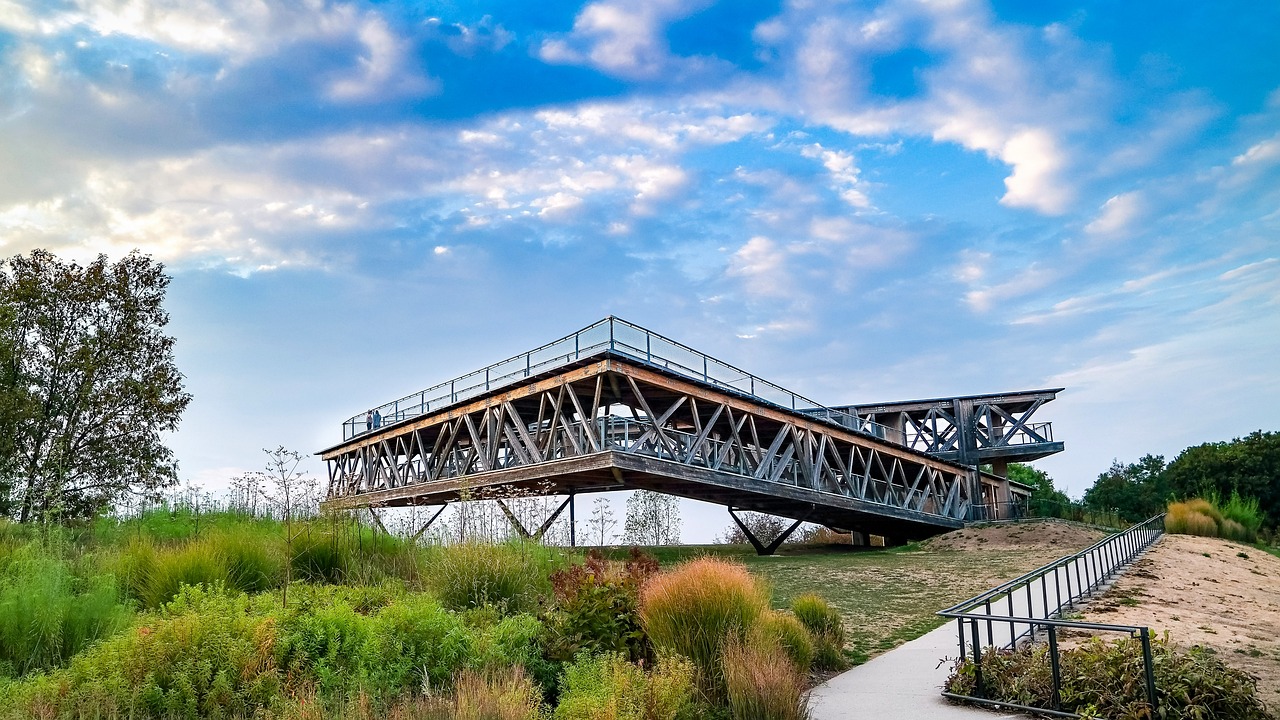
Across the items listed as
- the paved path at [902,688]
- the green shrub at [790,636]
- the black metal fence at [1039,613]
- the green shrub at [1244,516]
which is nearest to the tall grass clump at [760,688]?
the paved path at [902,688]

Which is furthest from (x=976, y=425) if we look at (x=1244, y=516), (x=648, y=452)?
(x=648, y=452)

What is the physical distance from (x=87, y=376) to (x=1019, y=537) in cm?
3128

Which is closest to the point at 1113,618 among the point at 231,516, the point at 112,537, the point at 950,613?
the point at 950,613

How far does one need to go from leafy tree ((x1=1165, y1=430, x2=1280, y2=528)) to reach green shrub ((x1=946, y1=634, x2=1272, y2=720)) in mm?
45289

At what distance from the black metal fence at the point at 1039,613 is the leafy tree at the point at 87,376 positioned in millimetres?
21721

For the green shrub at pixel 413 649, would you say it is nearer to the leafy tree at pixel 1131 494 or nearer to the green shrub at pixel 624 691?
the green shrub at pixel 624 691

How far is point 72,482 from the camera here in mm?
23203

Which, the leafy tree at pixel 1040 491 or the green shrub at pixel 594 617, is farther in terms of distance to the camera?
the leafy tree at pixel 1040 491

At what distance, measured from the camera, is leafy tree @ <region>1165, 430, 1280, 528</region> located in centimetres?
4869

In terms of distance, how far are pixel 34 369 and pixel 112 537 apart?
564 inches

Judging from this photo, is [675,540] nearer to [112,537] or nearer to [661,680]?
[112,537]

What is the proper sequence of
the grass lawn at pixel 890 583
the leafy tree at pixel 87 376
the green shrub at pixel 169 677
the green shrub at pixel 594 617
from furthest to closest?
the leafy tree at pixel 87 376, the grass lawn at pixel 890 583, the green shrub at pixel 594 617, the green shrub at pixel 169 677

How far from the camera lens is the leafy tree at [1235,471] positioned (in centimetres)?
4869

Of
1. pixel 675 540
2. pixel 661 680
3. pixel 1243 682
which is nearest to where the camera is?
pixel 661 680
